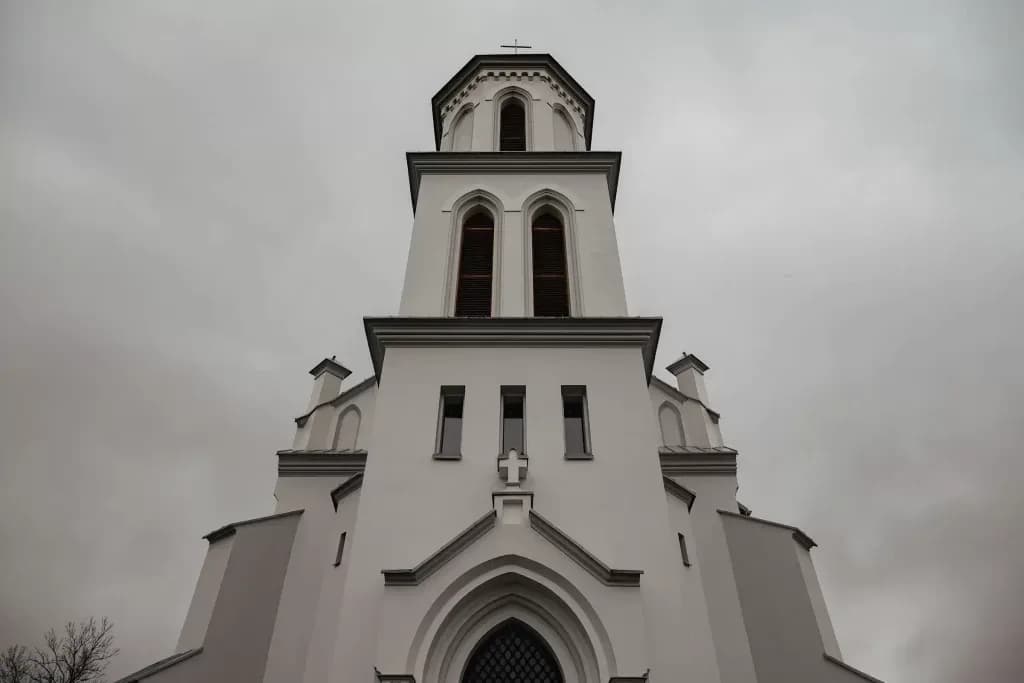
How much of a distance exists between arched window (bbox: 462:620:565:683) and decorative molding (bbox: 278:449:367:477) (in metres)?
8.36

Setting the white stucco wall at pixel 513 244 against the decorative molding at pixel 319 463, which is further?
the decorative molding at pixel 319 463

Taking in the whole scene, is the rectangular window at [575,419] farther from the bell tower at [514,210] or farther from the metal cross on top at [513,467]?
the bell tower at [514,210]

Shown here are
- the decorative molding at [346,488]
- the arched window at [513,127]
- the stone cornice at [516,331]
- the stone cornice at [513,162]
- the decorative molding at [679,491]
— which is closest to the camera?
the decorative molding at [679,491]

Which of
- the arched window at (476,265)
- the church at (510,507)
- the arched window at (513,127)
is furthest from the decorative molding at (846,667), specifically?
the arched window at (513,127)

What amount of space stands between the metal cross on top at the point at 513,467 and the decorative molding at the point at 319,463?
23.8 feet

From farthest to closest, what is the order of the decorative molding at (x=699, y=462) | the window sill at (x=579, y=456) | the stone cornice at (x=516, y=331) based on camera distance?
the decorative molding at (x=699, y=462) < the stone cornice at (x=516, y=331) < the window sill at (x=579, y=456)

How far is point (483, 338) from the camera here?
50.9 ft

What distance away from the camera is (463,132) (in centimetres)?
2302

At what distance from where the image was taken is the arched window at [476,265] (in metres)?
16.9

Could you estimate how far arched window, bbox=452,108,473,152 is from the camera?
22.3m

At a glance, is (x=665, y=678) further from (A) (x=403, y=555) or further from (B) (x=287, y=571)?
(B) (x=287, y=571)

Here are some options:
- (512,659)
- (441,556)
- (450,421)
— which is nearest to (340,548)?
(450,421)

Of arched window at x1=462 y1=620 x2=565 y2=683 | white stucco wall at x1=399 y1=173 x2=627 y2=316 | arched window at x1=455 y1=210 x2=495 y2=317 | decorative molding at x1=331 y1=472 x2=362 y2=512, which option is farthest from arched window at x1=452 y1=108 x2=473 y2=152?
arched window at x1=462 y1=620 x2=565 y2=683

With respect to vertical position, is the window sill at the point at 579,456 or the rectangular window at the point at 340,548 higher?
the window sill at the point at 579,456
